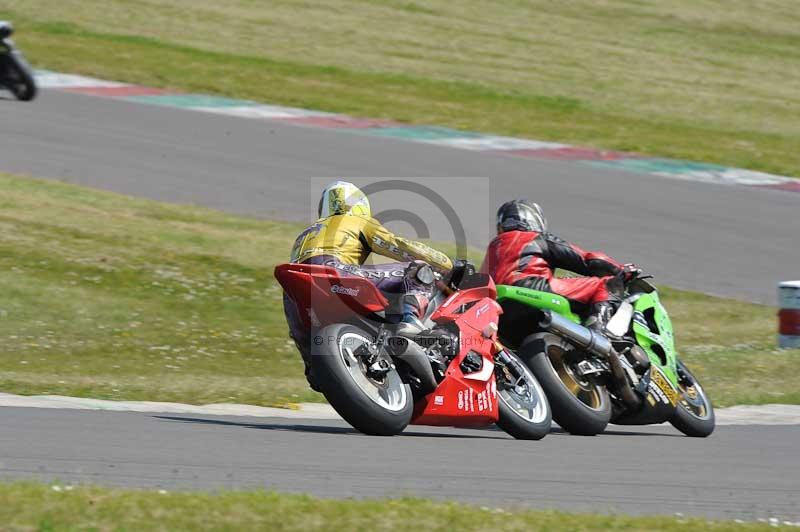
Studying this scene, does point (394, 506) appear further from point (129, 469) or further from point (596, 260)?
point (596, 260)

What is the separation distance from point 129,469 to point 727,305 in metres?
9.92

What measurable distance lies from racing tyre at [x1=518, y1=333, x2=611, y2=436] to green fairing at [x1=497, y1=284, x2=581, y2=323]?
0.22 metres


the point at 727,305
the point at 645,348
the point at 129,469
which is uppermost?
the point at 129,469

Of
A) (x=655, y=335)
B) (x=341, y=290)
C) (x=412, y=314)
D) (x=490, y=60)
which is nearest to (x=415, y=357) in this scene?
(x=412, y=314)

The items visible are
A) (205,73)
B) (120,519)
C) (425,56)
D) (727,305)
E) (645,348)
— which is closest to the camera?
(120,519)

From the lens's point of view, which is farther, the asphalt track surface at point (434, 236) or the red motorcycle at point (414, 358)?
the red motorcycle at point (414, 358)

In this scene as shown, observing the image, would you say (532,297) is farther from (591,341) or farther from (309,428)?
(309,428)

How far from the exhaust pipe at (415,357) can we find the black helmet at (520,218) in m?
1.89

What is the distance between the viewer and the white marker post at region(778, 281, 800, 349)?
1311 cm

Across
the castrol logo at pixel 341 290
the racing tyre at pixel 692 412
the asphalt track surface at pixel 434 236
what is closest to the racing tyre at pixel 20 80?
the asphalt track surface at pixel 434 236

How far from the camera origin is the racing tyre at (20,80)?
20.7m

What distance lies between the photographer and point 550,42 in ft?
101

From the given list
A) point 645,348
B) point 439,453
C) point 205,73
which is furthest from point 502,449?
point 205,73

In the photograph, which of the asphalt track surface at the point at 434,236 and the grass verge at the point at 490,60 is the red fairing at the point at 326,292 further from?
the grass verge at the point at 490,60
